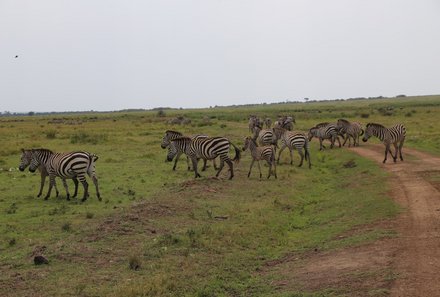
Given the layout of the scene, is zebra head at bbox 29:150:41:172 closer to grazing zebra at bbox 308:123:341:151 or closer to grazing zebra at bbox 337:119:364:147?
grazing zebra at bbox 308:123:341:151

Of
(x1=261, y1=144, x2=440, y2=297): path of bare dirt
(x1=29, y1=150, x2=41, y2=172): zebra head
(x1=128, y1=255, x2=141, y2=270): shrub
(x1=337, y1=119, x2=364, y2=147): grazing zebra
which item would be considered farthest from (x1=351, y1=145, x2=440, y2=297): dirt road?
(x1=29, y1=150, x2=41, y2=172): zebra head

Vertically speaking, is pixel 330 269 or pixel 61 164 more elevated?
pixel 61 164

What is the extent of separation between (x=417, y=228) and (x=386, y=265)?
2849 millimetres

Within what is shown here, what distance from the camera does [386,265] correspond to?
28.7 ft

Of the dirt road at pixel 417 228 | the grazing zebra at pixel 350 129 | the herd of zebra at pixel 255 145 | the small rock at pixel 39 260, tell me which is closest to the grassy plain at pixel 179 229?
the small rock at pixel 39 260

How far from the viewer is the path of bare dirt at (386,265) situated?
773cm

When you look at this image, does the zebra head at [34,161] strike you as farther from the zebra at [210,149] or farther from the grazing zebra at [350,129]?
the grazing zebra at [350,129]

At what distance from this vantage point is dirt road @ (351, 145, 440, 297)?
7.68 meters

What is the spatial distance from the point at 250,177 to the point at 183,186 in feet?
12.4

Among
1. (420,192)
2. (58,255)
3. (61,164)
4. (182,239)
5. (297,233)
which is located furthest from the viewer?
(61,164)

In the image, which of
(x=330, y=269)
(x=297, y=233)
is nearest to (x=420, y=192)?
(x=297, y=233)

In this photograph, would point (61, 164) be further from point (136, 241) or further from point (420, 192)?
point (420, 192)

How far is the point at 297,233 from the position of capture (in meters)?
12.6

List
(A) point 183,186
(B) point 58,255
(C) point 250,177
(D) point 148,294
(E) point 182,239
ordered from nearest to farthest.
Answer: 1. (D) point 148,294
2. (B) point 58,255
3. (E) point 182,239
4. (A) point 183,186
5. (C) point 250,177
